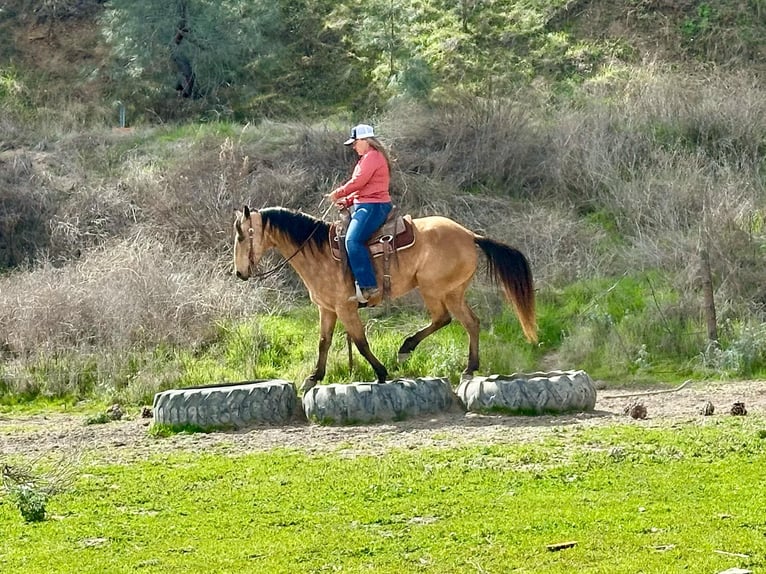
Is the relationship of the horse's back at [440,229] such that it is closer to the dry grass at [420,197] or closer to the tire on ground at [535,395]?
the tire on ground at [535,395]

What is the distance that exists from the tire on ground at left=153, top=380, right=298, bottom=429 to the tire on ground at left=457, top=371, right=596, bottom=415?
218 cm

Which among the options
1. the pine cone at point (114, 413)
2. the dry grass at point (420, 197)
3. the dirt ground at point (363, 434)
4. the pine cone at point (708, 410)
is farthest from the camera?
the dry grass at point (420, 197)

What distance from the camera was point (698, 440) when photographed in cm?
1073

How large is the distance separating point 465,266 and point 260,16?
19981mm

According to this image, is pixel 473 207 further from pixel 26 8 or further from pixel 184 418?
pixel 26 8

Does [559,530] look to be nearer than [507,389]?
Yes

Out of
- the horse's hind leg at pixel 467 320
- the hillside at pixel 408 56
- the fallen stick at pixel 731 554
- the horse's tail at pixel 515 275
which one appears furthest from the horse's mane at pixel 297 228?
the hillside at pixel 408 56

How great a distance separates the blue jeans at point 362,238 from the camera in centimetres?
1450

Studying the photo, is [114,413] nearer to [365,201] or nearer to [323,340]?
[323,340]

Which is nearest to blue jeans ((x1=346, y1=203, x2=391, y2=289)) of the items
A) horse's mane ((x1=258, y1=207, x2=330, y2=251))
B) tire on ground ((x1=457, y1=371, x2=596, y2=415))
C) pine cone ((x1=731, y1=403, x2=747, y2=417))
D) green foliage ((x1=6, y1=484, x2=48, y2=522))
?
horse's mane ((x1=258, y1=207, x2=330, y2=251))

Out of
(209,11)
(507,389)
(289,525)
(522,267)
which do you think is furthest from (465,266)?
(209,11)

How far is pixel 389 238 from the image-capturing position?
14672 mm

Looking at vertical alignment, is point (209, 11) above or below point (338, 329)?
above

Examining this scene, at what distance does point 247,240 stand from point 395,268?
6.05 feet
